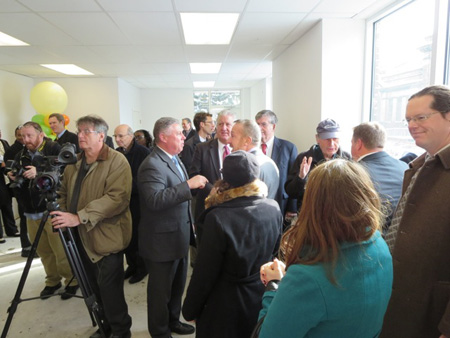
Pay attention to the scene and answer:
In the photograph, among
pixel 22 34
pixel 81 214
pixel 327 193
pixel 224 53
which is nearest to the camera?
pixel 327 193

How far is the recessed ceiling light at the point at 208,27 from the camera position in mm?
2976

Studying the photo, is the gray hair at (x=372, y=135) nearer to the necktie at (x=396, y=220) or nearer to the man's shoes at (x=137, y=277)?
the necktie at (x=396, y=220)

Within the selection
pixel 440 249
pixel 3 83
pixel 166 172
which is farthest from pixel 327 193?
pixel 3 83

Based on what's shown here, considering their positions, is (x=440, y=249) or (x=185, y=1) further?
(x=185, y=1)

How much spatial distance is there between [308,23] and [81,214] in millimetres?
2995

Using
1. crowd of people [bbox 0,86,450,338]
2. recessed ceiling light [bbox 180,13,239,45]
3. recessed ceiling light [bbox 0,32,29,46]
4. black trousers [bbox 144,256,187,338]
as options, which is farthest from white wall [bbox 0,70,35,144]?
black trousers [bbox 144,256,187,338]

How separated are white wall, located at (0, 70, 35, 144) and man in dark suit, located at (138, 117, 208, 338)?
4.92m

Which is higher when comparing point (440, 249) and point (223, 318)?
point (440, 249)

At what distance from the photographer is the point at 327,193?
70 cm

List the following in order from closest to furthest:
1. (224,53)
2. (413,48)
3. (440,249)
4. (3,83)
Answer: (440,249)
(413,48)
(224,53)
(3,83)

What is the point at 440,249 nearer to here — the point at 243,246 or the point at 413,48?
the point at 243,246

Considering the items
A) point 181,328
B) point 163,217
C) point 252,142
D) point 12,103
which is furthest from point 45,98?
point 181,328

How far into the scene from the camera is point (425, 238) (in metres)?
1.09

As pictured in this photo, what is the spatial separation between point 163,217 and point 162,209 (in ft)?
0.30
